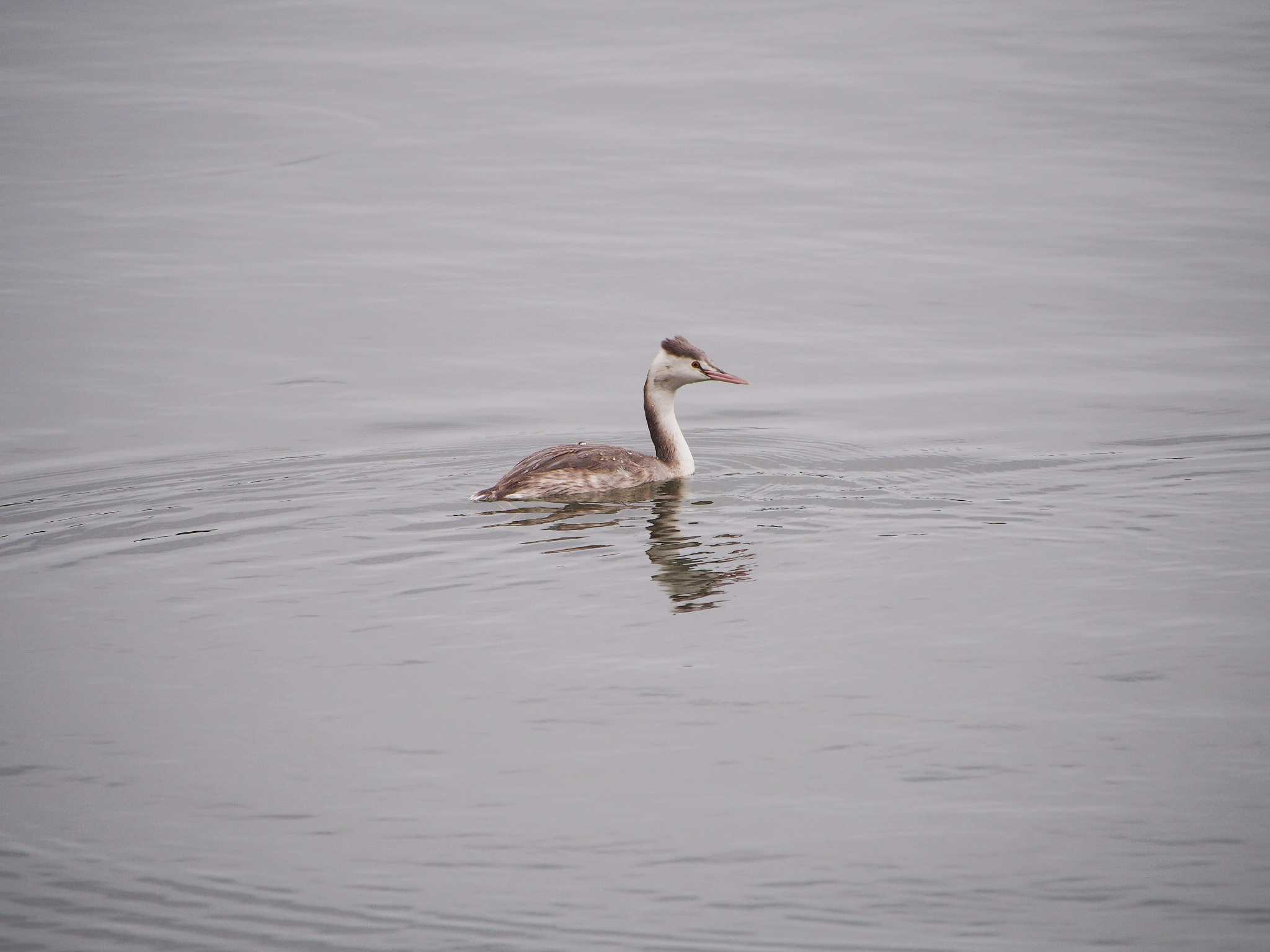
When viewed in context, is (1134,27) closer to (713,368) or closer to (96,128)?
(96,128)

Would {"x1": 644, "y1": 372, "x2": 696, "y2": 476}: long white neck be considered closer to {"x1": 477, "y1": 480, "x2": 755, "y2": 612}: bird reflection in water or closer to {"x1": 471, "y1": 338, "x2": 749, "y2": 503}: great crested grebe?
{"x1": 471, "y1": 338, "x2": 749, "y2": 503}: great crested grebe

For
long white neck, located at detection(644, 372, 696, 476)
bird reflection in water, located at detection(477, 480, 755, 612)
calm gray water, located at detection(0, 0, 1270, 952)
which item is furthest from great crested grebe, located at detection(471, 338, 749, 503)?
calm gray water, located at detection(0, 0, 1270, 952)

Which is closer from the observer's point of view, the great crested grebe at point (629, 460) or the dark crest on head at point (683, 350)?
the great crested grebe at point (629, 460)

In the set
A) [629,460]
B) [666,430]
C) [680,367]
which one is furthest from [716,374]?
[629,460]

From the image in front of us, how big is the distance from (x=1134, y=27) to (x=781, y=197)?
56.0 feet

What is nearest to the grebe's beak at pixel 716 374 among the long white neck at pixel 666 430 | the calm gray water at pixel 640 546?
the long white neck at pixel 666 430

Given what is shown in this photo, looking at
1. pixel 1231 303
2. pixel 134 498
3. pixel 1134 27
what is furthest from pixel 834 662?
pixel 1134 27

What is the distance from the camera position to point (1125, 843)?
25.7 feet

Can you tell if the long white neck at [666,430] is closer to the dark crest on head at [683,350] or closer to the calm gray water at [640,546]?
the dark crest on head at [683,350]

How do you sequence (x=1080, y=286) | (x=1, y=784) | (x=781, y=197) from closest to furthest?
(x=1, y=784)
(x=1080, y=286)
(x=781, y=197)

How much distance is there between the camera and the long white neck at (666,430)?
1459 centimetres

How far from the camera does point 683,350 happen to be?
14758mm

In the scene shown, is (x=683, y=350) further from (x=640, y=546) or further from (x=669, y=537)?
(x=640, y=546)

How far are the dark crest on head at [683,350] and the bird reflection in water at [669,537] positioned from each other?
1.08 metres
